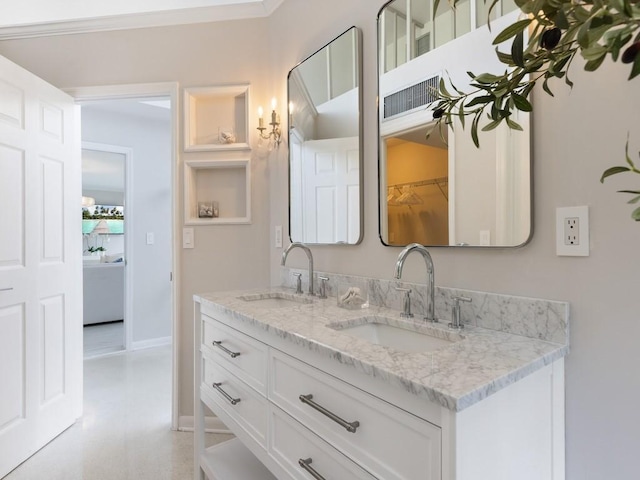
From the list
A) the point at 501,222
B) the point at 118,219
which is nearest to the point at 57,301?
the point at 501,222

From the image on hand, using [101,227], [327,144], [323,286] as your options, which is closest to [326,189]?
[327,144]

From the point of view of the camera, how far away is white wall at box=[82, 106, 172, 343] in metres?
3.83

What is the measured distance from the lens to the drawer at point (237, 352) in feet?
4.17

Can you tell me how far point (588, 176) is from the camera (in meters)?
0.94

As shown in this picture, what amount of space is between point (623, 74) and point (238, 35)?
6.76 feet

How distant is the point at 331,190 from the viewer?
181cm

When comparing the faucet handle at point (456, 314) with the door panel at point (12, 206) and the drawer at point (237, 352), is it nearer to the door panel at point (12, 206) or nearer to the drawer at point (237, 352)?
the drawer at point (237, 352)

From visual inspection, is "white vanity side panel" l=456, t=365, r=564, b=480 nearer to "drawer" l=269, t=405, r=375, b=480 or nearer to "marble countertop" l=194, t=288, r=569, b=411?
"marble countertop" l=194, t=288, r=569, b=411

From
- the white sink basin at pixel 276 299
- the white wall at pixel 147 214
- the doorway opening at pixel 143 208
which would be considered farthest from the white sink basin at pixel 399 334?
the white wall at pixel 147 214

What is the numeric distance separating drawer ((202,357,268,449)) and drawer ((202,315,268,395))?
0.03 metres

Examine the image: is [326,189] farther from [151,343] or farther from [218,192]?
[151,343]

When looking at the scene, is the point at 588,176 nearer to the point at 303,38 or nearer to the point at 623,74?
the point at 623,74

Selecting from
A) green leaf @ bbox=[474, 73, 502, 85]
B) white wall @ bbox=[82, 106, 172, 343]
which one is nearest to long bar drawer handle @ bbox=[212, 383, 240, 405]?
green leaf @ bbox=[474, 73, 502, 85]

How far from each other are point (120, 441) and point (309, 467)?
1673mm
